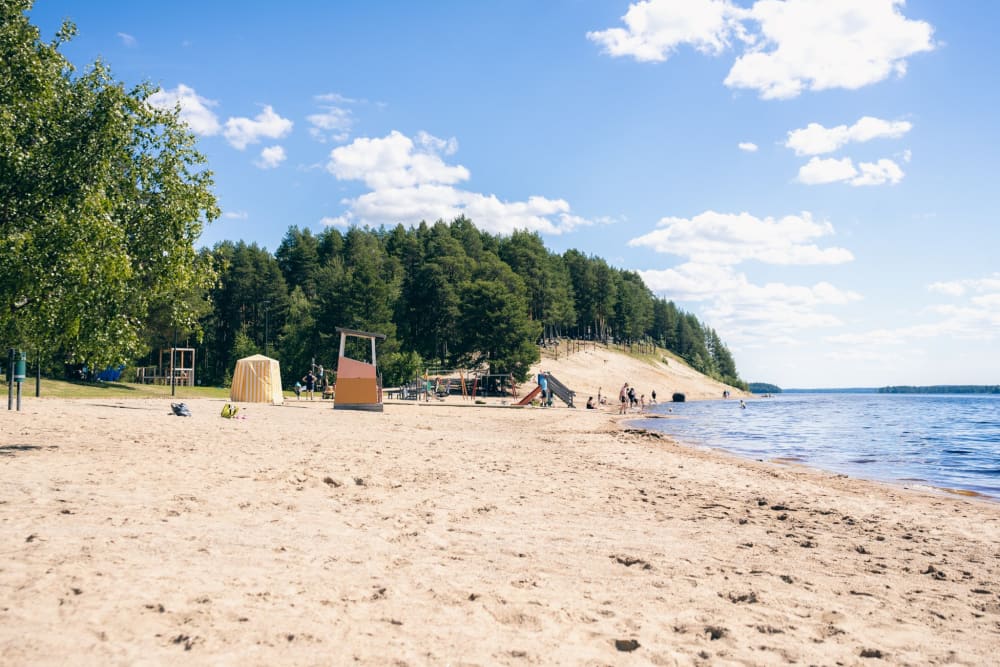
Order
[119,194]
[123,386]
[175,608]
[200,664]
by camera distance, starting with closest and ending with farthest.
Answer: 1. [200,664]
2. [175,608]
3. [119,194]
4. [123,386]

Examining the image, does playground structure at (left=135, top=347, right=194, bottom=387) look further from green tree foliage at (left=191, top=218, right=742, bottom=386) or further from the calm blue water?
the calm blue water

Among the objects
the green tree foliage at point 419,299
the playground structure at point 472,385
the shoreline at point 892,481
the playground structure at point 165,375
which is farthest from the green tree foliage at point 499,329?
the shoreline at point 892,481

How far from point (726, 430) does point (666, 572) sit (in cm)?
2890

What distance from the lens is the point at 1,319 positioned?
1212 centimetres

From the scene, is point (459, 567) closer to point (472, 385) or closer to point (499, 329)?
point (472, 385)

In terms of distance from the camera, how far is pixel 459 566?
5688 millimetres

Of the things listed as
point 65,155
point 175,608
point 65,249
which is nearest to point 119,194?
point 65,155

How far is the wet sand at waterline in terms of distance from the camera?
399 cm

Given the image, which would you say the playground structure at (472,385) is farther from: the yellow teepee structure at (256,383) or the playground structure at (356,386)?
the playground structure at (356,386)

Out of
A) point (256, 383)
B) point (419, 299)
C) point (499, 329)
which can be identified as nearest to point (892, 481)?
point (256, 383)

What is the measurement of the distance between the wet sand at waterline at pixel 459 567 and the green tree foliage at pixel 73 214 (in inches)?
100.0

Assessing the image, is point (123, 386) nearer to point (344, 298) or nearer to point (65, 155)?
point (344, 298)

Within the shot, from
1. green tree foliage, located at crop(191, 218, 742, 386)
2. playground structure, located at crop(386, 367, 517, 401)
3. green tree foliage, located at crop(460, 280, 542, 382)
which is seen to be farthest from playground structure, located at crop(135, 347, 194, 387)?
green tree foliage, located at crop(460, 280, 542, 382)

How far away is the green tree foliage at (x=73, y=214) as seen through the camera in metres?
11.5
